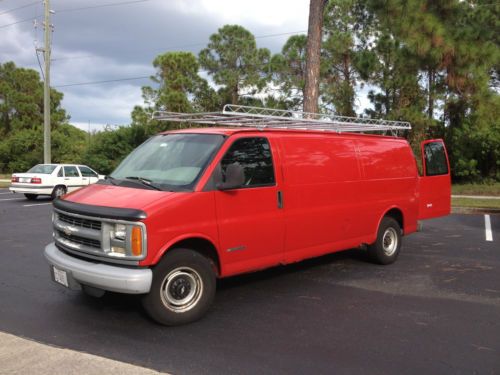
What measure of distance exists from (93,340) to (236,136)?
2.59m

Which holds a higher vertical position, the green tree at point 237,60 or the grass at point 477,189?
the green tree at point 237,60

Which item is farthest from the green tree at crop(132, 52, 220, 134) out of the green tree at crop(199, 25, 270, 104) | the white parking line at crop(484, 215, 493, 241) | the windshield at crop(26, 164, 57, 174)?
the white parking line at crop(484, 215, 493, 241)

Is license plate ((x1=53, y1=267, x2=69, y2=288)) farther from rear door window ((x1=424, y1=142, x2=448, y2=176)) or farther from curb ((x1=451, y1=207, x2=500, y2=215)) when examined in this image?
curb ((x1=451, y1=207, x2=500, y2=215))

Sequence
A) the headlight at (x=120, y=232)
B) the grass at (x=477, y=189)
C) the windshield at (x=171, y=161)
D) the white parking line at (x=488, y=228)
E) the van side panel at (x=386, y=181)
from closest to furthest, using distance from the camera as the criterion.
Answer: the headlight at (x=120, y=232) < the windshield at (x=171, y=161) < the van side panel at (x=386, y=181) < the white parking line at (x=488, y=228) < the grass at (x=477, y=189)

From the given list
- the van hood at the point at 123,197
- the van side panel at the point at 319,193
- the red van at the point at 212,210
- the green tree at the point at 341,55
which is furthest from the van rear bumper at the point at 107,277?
the green tree at the point at 341,55

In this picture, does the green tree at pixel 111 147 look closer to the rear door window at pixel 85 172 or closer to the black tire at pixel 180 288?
the rear door window at pixel 85 172

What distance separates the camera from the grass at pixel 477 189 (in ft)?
64.1

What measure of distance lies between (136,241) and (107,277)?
430 millimetres

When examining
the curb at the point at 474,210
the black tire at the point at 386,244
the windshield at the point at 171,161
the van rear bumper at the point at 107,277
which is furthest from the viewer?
the curb at the point at 474,210

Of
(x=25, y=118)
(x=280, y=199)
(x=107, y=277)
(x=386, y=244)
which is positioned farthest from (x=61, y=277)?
(x=25, y=118)

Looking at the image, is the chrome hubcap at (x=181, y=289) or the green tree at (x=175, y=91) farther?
the green tree at (x=175, y=91)

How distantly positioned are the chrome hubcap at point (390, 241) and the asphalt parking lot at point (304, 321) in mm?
277

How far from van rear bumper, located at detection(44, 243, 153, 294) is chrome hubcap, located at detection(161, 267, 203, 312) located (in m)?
0.30

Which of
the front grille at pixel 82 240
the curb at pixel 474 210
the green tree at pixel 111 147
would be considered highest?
the green tree at pixel 111 147
